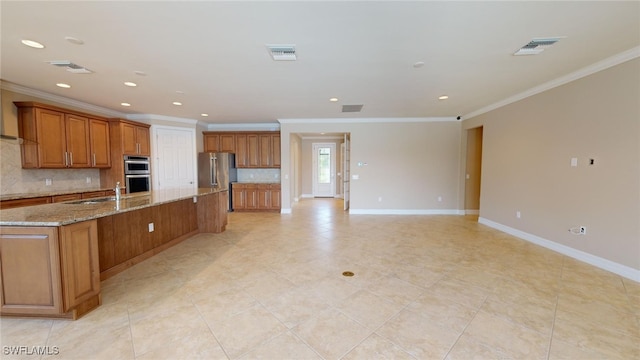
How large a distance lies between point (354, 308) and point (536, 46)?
3299 mm

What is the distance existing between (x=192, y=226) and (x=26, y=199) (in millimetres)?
2216

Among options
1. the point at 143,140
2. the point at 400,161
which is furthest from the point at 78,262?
the point at 400,161

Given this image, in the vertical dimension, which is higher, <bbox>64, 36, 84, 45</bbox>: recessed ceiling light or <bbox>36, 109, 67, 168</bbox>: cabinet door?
<bbox>64, 36, 84, 45</bbox>: recessed ceiling light

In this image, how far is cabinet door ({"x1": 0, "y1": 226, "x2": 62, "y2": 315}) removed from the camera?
1.93 m

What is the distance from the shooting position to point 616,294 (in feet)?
8.06

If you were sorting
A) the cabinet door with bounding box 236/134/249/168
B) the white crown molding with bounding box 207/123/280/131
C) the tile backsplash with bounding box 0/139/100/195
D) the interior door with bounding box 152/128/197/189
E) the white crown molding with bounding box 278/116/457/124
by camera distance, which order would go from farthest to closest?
1. the white crown molding with bounding box 207/123/280/131
2. the cabinet door with bounding box 236/134/249/168
3. the white crown molding with bounding box 278/116/457/124
4. the interior door with bounding box 152/128/197/189
5. the tile backsplash with bounding box 0/139/100/195

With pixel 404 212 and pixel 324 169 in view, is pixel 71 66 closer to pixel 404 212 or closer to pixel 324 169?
pixel 404 212

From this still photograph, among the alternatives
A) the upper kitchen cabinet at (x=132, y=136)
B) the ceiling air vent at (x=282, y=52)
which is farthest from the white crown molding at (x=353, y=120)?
the ceiling air vent at (x=282, y=52)

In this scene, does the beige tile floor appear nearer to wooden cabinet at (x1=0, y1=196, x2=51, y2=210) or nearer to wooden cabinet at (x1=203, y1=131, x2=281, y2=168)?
wooden cabinet at (x1=0, y1=196, x2=51, y2=210)

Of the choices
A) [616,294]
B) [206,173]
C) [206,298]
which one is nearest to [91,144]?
[206,173]

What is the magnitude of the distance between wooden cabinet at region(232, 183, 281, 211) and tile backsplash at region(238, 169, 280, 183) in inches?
19.4

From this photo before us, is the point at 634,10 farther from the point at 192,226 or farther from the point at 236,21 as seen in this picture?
the point at 192,226

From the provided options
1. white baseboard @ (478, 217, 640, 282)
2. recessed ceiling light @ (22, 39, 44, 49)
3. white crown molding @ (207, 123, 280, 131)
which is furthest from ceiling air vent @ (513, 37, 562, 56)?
white crown molding @ (207, 123, 280, 131)

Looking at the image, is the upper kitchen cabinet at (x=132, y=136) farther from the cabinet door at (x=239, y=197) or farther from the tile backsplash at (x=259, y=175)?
the tile backsplash at (x=259, y=175)
